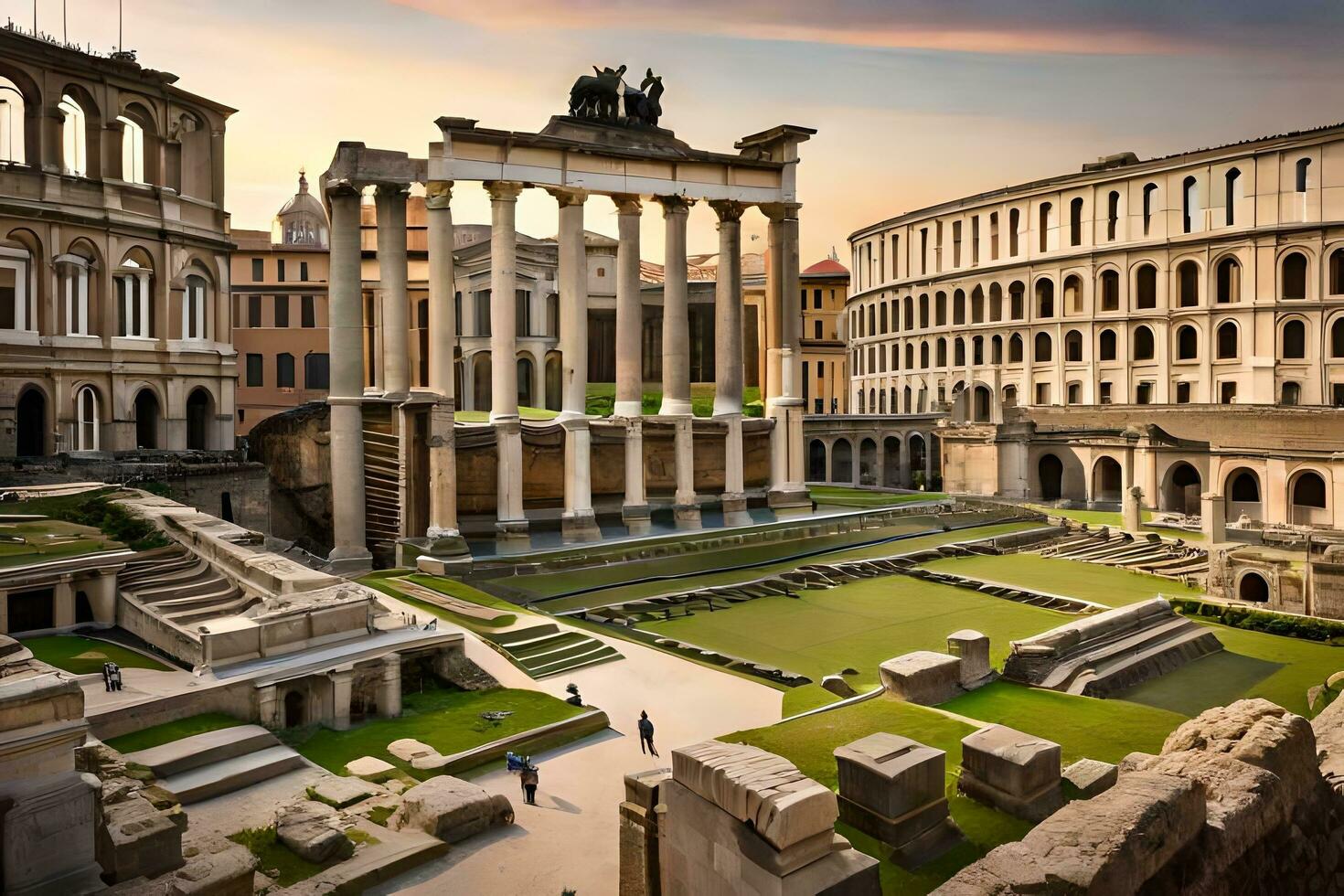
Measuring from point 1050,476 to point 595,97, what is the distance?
34.6 meters

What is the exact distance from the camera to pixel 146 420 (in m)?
43.4

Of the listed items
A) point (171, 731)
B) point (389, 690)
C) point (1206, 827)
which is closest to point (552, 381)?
point (389, 690)

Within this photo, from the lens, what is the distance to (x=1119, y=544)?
1524 inches

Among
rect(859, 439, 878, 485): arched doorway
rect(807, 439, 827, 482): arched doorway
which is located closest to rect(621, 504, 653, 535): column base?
rect(859, 439, 878, 485): arched doorway

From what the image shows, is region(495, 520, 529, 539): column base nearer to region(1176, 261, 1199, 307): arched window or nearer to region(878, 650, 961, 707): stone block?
region(878, 650, 961, 707): stone block

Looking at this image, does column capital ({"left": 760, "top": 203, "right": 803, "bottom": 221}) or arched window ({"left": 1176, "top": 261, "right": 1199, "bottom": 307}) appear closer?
column capital ({"left": 760, "top": 203, "right": 803, "bottom": 221})

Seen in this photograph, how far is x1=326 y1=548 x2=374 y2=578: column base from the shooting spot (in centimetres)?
3078

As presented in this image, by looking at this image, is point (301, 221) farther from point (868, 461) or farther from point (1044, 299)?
point (1044, 299)

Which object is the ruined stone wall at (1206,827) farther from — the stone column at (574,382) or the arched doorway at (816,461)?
the arched doorway at (816,461)

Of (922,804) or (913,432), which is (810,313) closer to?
(913,432)

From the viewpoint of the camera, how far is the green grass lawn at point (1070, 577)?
29781mm

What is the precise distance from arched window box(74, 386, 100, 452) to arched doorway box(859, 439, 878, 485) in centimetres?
4497

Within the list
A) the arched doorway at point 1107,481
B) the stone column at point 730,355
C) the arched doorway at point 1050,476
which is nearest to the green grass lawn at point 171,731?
the stone column at point 730,355

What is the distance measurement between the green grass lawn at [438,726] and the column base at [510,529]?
12.1m
